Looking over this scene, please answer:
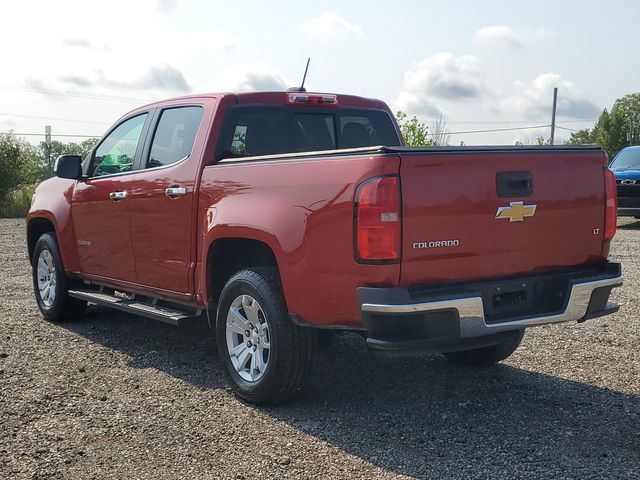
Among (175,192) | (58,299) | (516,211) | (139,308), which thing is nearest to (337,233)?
(516,211)

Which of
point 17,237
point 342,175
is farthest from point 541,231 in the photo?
point 17,237

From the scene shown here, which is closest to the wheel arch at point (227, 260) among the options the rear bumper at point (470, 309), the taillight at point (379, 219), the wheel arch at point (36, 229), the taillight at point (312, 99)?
the taillight at point (379, 219)

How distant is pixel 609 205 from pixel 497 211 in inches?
37.4

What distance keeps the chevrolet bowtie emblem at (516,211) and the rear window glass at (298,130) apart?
1.85 meters

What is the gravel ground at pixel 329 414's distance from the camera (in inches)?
144

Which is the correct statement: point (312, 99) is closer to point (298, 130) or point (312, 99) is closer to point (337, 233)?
point (298, 130)

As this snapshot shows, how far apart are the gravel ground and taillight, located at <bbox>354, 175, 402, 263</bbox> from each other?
104 centimetres

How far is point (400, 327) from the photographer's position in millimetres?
3707

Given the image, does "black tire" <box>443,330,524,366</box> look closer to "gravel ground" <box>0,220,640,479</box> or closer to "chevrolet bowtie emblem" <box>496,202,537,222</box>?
"gravel ground" <box>0,220,640,479</box>

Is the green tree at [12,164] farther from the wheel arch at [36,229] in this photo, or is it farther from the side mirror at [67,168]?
the side mirror at [67,168]

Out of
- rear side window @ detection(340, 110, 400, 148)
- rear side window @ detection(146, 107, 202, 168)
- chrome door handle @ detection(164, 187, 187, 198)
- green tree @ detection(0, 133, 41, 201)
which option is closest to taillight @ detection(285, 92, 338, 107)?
rear side window @ detection(340, 110, 400, 148)

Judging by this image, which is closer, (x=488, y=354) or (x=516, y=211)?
(x=516, y=211)

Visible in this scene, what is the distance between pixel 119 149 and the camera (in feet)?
20.2

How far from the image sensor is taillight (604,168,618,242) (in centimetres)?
444
